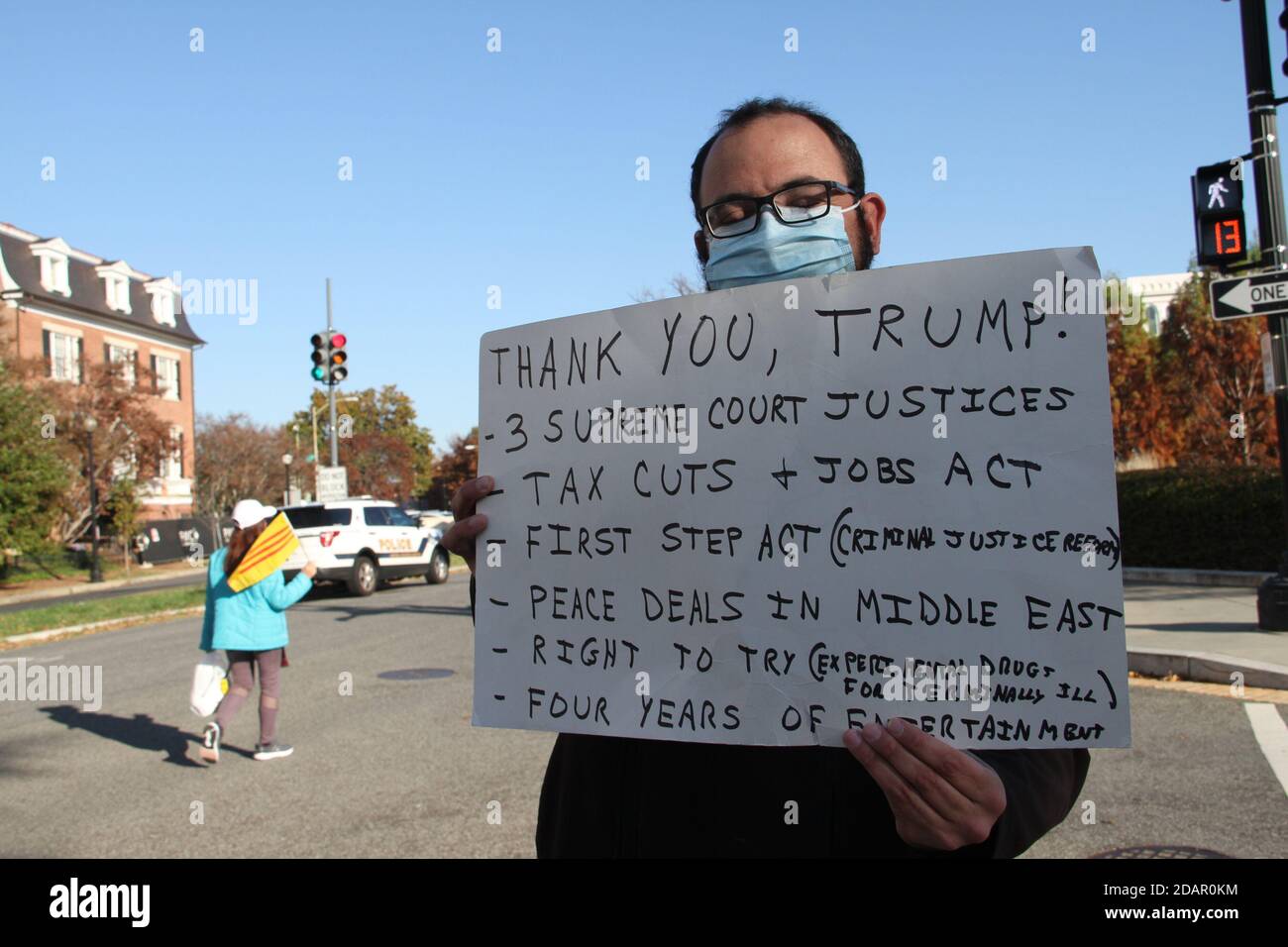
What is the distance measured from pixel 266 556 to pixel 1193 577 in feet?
49.3

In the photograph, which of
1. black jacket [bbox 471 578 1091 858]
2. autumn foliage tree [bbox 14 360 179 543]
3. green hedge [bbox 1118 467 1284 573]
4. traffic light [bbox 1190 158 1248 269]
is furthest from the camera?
autumn foliage tree [bbox 14 360 179 543]

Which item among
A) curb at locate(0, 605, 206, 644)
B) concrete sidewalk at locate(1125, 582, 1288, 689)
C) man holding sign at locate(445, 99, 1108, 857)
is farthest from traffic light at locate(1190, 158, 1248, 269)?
curb at locate(0, 605, 206, 644)

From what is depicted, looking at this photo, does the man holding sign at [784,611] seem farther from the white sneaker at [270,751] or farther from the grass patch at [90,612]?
the grass patch at [90,612]

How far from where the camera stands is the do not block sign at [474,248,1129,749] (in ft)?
5.36

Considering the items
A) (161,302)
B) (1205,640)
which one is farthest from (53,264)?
(1205,640)

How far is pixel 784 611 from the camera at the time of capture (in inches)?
69.6

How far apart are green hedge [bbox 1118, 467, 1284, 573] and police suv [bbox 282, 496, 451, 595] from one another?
13921 millimetres

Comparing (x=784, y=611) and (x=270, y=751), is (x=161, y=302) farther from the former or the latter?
(x=784, y=611)

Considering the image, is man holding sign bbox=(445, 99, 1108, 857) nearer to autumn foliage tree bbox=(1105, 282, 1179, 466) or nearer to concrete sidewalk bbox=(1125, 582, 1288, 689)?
concrete sidewalk bbox=(1125, 582, 1288, 689)

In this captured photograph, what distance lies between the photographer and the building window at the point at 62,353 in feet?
133

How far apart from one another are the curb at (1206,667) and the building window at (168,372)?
4762 cm

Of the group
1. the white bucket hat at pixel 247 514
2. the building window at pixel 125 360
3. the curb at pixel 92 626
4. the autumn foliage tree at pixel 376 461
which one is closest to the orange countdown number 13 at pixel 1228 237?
the white bucket hat at pixel 247 514
